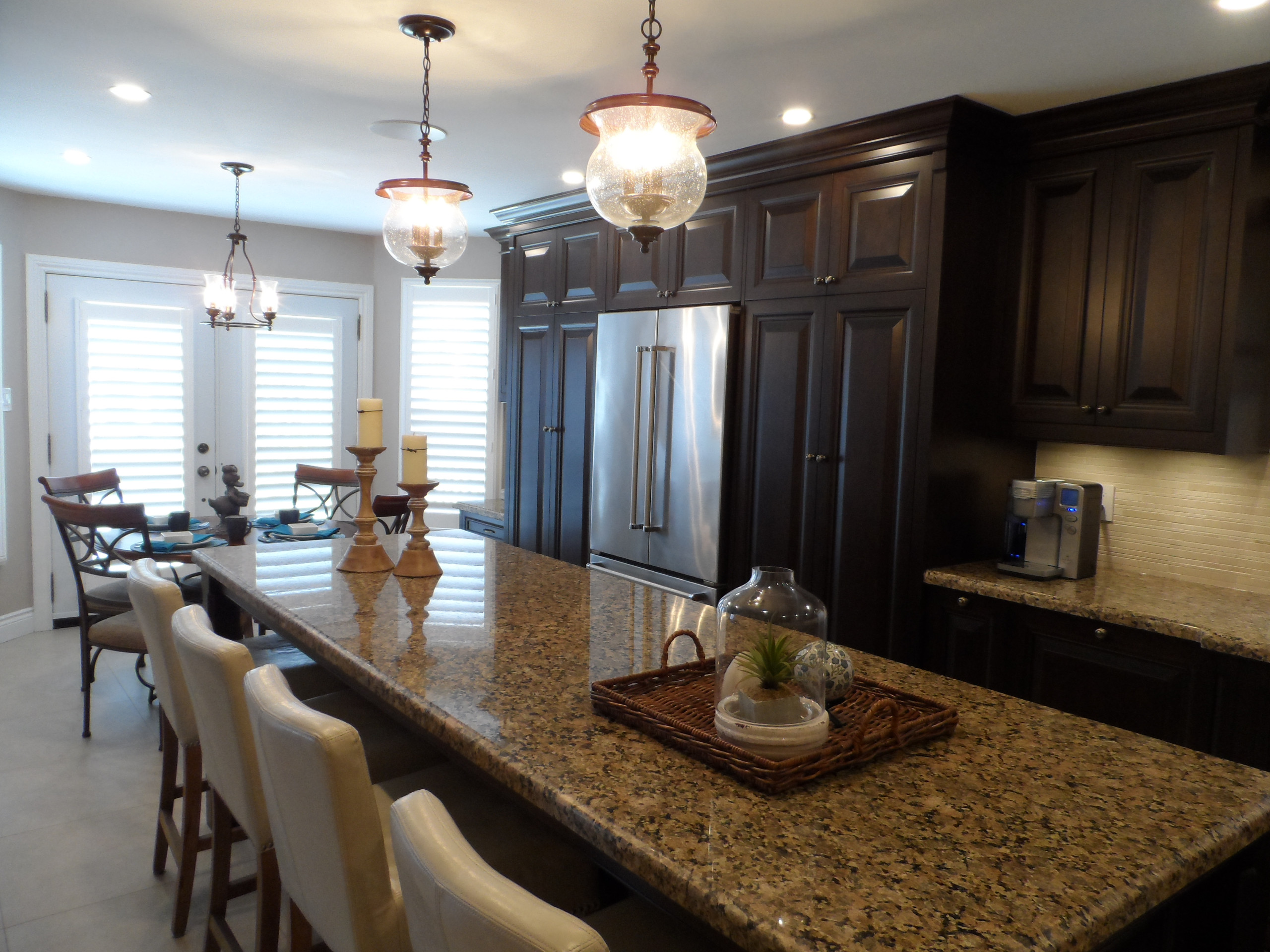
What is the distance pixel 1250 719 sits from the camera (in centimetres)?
227

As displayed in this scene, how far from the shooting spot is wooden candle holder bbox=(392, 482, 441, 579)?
2.34 m

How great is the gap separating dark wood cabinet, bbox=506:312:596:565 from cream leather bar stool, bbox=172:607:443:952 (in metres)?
2.33

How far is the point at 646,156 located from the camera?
162 cm

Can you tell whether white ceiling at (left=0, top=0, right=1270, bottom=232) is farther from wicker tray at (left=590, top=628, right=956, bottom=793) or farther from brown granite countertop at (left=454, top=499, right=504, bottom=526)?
brown granite countertop at (left=454, top=499, right=504, bottom=526)

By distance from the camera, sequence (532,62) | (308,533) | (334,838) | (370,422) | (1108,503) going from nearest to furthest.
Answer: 1. (334,838)
2. (370,422)
3. (532,62)
4. (1108,503)
5. (308,533)

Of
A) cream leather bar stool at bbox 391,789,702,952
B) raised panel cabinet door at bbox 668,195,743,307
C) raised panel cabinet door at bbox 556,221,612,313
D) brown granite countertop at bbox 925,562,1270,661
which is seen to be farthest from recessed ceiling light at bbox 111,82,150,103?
brown granite countertop at bbox 925,562,1270,661

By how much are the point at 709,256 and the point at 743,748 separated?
2.68 meters

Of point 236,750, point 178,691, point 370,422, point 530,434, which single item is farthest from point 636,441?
point 236,750

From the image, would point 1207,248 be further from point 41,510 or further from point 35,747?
point 41,510

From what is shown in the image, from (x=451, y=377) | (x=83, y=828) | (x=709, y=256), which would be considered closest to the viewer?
(x=83, y=828)

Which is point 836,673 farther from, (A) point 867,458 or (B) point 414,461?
(A) point 867,458

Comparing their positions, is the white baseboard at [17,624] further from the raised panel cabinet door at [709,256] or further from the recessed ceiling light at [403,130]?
the raised panel cabinet door at [709,256]

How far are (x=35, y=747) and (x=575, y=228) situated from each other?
3.26m

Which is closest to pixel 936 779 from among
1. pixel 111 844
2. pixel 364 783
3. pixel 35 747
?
pixel 364 783
